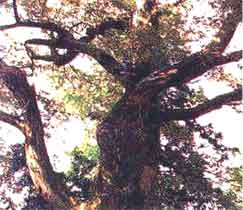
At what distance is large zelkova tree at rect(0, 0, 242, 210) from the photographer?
36.1 ft

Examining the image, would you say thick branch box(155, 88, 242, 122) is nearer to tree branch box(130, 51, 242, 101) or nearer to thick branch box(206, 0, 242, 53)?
tree branch box(130, 51, 242, 101)

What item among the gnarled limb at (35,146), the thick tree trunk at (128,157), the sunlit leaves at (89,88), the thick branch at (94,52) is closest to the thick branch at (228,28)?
the thick tree trunk at (128,157)

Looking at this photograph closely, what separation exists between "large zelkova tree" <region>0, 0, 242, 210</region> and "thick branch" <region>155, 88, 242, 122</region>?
23 mm

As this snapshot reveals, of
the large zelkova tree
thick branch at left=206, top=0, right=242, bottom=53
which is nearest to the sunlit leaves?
the large zelkova tree

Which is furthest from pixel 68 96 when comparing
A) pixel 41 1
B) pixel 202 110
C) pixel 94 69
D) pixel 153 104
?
pixel 202 110

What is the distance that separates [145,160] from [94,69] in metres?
6.40

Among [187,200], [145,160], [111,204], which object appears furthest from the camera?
[187,200]

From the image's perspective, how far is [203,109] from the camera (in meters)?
11.2

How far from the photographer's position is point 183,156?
14461 mm

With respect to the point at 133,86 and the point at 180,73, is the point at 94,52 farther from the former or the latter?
the point at 180,73

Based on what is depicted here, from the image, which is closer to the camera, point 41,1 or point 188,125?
point 41,1

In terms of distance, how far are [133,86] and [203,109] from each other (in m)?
1.91

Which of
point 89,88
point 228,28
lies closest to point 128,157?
point 228,28

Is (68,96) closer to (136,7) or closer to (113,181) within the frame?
(136,7)
